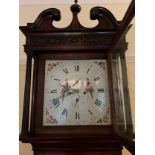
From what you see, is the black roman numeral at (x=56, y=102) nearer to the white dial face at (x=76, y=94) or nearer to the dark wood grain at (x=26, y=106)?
the white dial face at (x=76, y=94)

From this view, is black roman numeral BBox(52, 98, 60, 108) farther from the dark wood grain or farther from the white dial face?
the dark wood grain

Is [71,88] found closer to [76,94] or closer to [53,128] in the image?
[76,94]

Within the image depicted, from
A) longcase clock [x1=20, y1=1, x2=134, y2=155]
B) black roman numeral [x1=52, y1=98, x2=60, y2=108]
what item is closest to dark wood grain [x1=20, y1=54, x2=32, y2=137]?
longcase clock [x1=20, y1=1, x2=134, y2=155]

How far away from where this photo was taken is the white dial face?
950mm

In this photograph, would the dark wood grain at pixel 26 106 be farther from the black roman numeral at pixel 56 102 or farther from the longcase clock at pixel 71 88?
the black roman numeral at pixel 56 102

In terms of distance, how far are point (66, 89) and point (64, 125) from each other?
0.14m

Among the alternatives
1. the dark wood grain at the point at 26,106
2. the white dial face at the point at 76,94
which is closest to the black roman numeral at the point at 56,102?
the white dial face at the point at 76,94

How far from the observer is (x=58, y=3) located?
1.53 metres

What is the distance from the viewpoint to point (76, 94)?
965 millimetres

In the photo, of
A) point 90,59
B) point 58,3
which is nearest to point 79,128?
point 90,59

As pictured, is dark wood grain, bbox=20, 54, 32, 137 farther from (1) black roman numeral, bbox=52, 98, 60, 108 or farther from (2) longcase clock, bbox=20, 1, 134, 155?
(1) black roman numeral, bbox=52, 98, 60, 108

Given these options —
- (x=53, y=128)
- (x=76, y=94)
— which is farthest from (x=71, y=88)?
(x=53, y=128)

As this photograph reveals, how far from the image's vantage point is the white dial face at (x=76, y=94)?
37.4 inches
